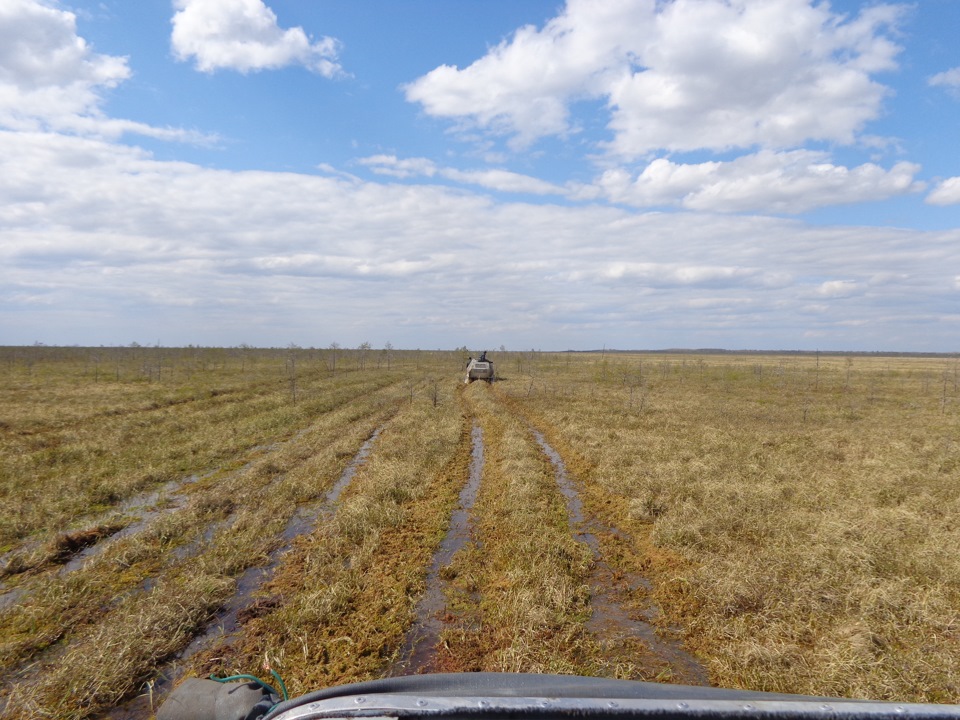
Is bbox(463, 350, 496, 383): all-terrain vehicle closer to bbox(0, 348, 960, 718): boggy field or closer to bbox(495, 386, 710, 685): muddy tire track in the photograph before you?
bbox(0, 348, 960, 718): boggy field

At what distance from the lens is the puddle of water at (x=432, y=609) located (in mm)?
5020

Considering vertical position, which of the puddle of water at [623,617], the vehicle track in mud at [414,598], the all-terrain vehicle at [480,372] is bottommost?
the puddle of water at [623,617]

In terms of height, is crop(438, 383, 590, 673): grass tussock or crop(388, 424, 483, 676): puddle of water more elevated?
crop(438, 383, 590, 673): grass tussock

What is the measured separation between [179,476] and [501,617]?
10.2 metres

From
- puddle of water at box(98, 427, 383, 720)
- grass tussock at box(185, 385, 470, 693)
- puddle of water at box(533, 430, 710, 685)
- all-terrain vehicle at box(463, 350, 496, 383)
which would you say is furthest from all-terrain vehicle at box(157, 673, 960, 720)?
all-terrain vehicle at box(463, 350, 496, 383)

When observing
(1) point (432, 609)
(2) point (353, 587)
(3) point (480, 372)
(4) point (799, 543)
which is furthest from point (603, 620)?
(3) point (480, 372)

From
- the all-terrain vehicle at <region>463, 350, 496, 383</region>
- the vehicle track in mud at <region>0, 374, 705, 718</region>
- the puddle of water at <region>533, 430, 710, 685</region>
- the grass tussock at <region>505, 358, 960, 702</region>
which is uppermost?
the all-terrain vehicle at <region>463, 350, 496, 383</region>

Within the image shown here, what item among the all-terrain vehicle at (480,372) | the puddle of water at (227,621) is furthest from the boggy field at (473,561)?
the all-terrain vehicle at (480,372)

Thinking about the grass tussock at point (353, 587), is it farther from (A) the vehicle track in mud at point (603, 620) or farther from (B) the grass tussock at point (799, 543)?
(B) the grass tussock at point (799, 543)

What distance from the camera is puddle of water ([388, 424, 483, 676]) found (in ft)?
16.5

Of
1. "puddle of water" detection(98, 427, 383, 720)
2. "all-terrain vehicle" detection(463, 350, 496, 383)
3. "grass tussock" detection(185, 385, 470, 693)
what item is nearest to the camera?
"puddle of water" detection(98, 427, 383, 720)

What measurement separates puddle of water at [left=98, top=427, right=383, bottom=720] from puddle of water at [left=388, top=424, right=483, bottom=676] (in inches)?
80.6

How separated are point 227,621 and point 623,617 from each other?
4829 millimetres

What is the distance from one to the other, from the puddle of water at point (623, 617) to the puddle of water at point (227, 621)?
4.36 m
